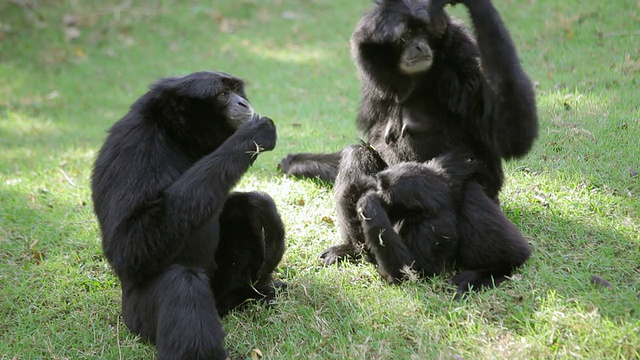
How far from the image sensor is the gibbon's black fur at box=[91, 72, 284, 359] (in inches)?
156

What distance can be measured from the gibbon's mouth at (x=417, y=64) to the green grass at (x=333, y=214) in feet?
5.35

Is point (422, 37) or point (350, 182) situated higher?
point (422, 37)

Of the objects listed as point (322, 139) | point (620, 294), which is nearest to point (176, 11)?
point (322, 139)

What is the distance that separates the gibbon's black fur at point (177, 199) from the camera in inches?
156

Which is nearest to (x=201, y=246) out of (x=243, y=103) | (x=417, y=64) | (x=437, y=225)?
(x=243, y=103)

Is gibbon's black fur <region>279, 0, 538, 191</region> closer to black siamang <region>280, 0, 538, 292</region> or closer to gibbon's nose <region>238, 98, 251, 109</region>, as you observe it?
black siamang <region>280, 0, 538, 292</region>

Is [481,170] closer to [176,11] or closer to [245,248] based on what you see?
[245,248]

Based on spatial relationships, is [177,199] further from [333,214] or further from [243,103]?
[333,214]

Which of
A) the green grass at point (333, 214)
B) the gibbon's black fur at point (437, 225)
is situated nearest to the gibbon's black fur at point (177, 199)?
the green grass at point (333, 214)

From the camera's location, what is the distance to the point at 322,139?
27.0 feet

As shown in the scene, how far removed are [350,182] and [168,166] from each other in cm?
156

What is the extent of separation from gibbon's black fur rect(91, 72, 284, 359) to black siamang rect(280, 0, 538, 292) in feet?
3.78

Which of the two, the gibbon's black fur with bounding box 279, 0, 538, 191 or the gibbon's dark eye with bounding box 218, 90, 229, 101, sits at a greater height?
the gibbon's black fur with bounding box 279, 0, 538, 191

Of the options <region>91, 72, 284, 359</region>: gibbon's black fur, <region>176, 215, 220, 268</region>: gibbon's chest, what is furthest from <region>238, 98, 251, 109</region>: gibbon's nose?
<region>176, 215, 220, 268</region>: gibbon's chest
